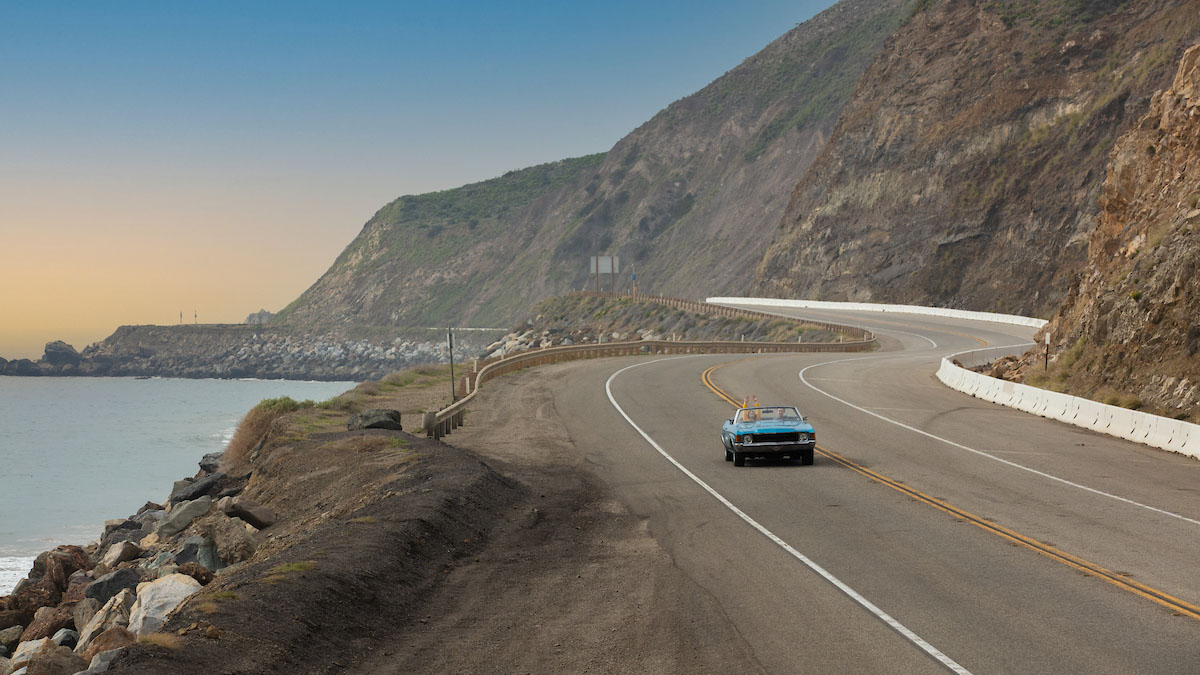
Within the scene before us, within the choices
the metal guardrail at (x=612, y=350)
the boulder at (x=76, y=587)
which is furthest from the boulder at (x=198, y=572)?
the metal guardrail at (x=612, y=350)

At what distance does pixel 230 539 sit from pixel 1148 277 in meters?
25.5

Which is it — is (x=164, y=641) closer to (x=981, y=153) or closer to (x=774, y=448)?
(x=774, y=448)

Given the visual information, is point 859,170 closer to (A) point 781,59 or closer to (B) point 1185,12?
(B) point 1185,12

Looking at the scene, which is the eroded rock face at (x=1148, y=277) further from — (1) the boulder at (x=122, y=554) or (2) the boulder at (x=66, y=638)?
(1) the boulder at (x=122, y=554)

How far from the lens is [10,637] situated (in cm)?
1828

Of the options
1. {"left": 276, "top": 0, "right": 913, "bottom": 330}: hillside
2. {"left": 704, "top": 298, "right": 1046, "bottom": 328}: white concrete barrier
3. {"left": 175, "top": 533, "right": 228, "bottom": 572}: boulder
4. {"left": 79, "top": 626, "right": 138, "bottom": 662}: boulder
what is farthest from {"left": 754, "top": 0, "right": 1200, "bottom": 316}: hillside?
{"left": 79, "top": 626, "right": 138, "bottom": 662}: boulder

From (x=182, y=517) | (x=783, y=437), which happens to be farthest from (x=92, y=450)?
(x=783, y=437)

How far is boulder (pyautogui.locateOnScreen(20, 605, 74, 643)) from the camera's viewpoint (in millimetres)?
17125

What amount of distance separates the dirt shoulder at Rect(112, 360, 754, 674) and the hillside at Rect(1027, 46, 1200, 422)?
16516 millimetres

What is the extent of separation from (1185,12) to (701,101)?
119481 mm

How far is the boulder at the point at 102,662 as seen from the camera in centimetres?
819

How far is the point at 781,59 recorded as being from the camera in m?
195

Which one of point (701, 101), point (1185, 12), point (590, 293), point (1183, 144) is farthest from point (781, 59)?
point (1183, 144)

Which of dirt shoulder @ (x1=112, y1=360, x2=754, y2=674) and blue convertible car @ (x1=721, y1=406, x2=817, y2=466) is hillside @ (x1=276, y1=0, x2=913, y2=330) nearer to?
blue convertible car @ (x1=721, y1=406, x2=817, y2=466)
